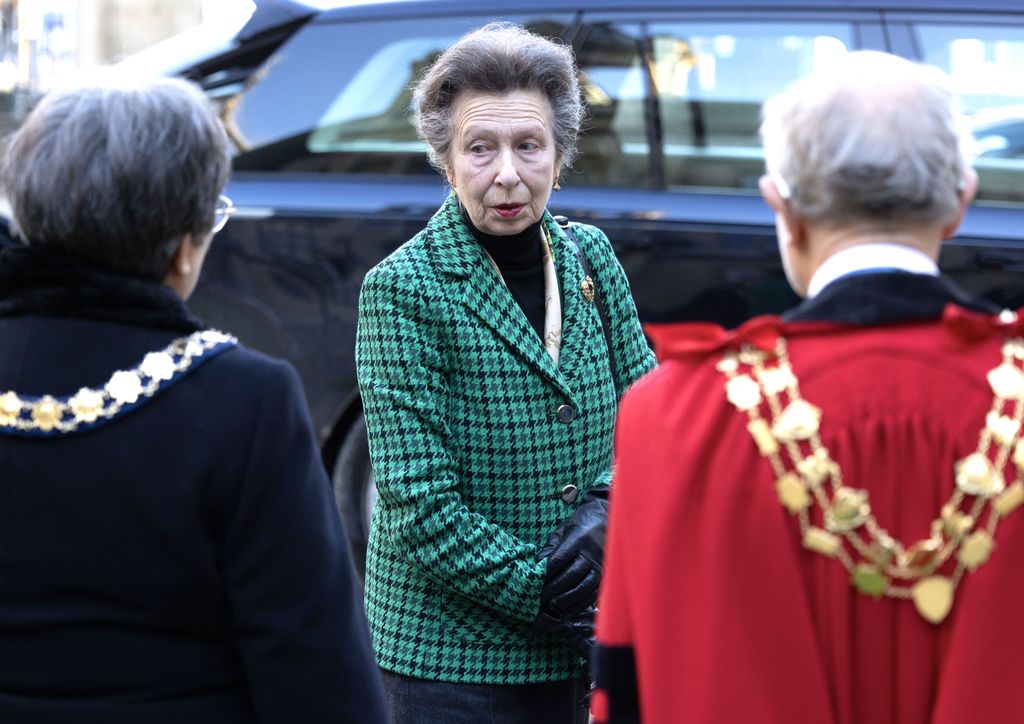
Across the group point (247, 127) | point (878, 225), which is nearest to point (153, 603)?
point (878, 225)

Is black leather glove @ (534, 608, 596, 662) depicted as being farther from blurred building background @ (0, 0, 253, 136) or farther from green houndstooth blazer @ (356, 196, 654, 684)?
blurred building background @ (0, 0, 253, 136)

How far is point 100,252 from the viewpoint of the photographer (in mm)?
2049

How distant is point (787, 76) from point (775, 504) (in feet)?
11.3

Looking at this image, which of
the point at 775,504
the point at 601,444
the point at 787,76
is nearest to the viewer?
the point at 775,504

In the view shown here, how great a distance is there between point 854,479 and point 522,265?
122 centimetres

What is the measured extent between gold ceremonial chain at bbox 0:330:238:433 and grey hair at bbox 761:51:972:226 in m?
0.79

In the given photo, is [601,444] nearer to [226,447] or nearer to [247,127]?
[226,447]

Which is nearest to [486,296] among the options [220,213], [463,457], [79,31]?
[463,457]

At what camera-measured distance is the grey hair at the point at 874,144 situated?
1.83m

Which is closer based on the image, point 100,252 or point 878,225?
point 878,225

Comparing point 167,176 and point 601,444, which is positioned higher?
point 167,176

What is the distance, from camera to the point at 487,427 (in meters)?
2.77

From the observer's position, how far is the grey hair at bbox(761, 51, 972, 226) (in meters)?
1.83

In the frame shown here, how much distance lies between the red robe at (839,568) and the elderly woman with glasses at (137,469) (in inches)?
19.3
